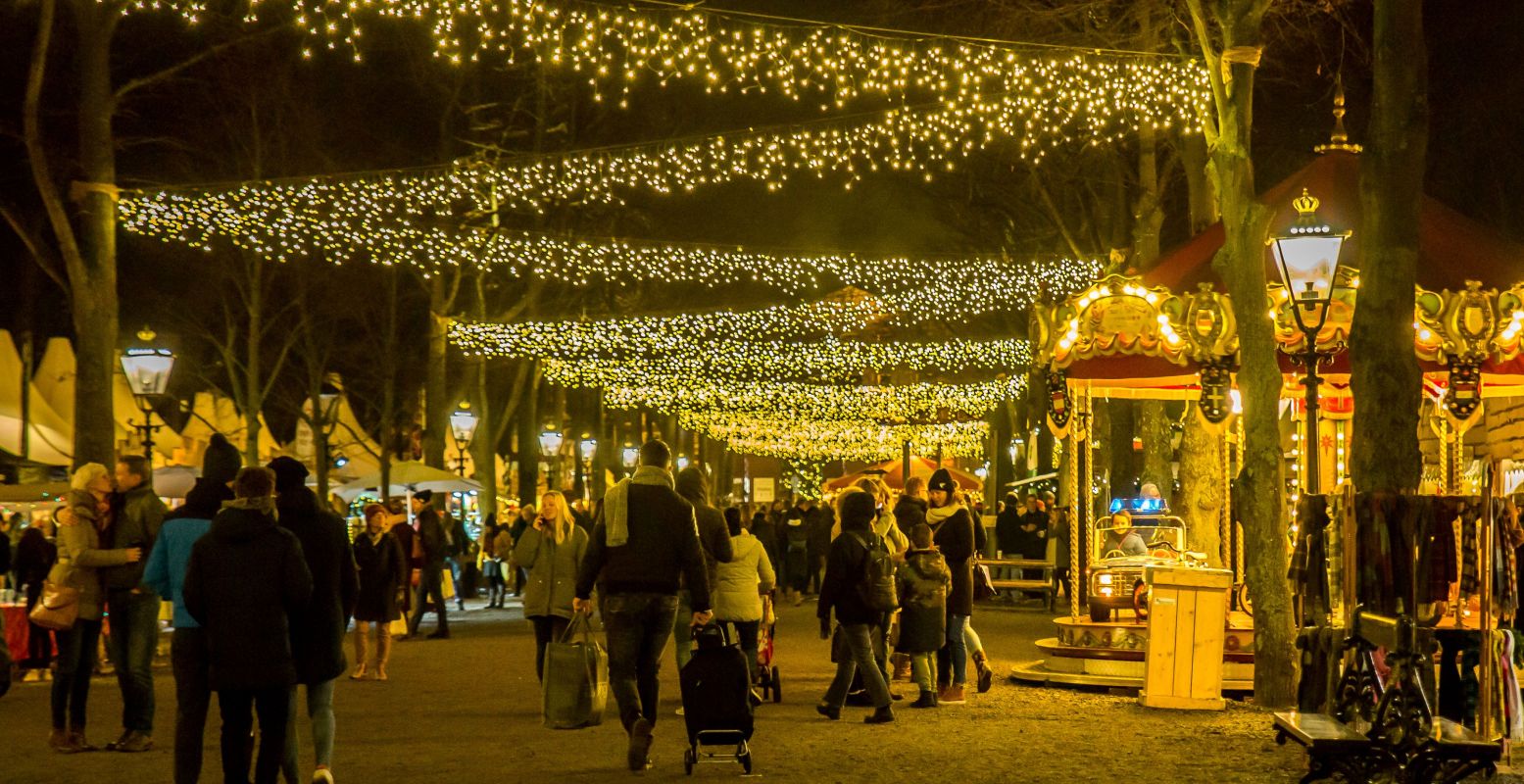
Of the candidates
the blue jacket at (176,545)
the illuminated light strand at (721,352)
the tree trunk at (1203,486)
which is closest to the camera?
the blue jacket at (176,545)

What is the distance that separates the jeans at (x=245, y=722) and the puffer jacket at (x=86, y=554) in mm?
3210

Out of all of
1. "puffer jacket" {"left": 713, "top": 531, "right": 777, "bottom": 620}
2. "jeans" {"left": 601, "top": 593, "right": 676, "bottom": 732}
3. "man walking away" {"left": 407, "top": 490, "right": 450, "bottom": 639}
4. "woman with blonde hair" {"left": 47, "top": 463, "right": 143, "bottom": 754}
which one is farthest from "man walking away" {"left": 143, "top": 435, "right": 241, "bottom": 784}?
"man walking away" {"left": 407, "top": 490, "right": 450, "bottom": 639}

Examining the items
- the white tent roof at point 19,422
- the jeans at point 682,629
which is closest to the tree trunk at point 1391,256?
the jeans at point 682,629

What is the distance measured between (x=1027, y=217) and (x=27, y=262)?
20926mm

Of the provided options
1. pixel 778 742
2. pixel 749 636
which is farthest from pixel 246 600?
pixel 749 636

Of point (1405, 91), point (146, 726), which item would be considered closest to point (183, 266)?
point (146, 726)

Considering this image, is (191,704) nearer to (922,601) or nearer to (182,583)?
(182,583)

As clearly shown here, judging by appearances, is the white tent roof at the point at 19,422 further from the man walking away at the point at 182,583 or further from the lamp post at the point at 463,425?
the man walking away at the point at 182,583

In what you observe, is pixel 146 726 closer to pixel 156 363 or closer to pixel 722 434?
pixel 156 363

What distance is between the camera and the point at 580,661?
35.0ft

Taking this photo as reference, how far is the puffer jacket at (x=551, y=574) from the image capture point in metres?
13.2

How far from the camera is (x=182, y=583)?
827cm

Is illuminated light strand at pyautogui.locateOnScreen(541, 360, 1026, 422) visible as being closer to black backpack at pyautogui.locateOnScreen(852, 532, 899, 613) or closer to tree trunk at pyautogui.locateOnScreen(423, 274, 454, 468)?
tree trunk at pyautogui.locateOnScreen(423, 274, 454, 468)

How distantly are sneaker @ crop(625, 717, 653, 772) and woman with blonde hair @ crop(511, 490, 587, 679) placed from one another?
140 inches
